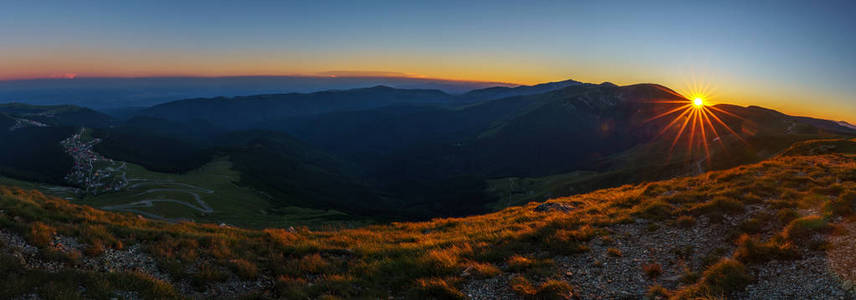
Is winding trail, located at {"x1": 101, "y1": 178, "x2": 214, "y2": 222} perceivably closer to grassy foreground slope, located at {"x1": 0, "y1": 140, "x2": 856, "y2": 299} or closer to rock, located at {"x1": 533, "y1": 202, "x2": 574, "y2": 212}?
grassy foreground slope, located at {"x1": 0, "y1": 140, "x2": 856, "y2": 299}

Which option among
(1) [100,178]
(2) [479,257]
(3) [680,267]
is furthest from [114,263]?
(1) [100,178]

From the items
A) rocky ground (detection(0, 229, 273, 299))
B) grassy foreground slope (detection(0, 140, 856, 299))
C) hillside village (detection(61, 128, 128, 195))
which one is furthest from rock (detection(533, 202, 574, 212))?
hillside village (detection(61, 128, 128, 195))

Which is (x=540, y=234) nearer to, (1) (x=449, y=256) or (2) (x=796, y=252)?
(1) (x=449, y=256)

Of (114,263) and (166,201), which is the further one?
(166,201)

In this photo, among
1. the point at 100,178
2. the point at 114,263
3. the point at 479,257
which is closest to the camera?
the point at 114,263

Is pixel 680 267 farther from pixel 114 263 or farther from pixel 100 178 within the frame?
pixel 100 178

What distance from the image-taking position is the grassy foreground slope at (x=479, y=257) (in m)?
10.3

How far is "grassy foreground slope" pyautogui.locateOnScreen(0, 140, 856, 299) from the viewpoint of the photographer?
10.3 meters

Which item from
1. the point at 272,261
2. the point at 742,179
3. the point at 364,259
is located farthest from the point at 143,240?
the point at 742,179

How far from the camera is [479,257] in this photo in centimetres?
1405

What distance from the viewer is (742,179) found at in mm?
23516

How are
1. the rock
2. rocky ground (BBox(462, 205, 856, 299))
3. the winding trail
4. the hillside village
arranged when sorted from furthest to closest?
1. the hillside village
2. the winding trail
3. the rock
4. rocky ground (BBox(462, 205, 856, 299))

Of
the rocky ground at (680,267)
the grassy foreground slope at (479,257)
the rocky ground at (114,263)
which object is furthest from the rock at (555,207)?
the rocky ground at (114,263)

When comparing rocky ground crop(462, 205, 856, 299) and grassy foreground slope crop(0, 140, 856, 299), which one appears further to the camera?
grassy foreground slope crop(0, 140, 856, 299)
